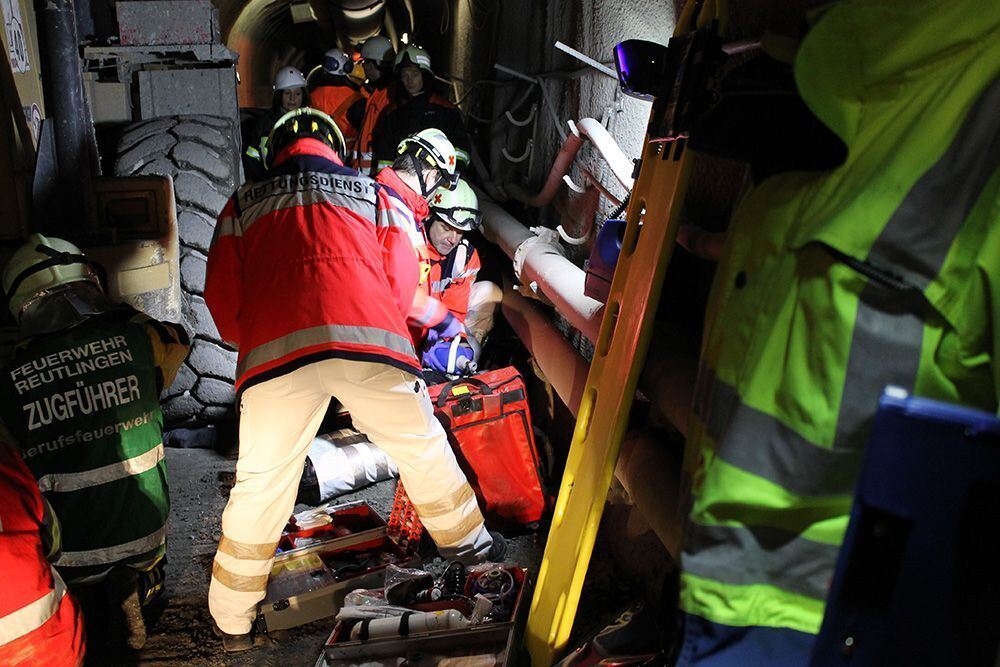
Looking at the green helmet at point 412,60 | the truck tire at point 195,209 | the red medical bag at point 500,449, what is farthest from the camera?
the green helmet at point 412,60

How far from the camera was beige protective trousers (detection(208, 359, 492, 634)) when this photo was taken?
293 centimetres

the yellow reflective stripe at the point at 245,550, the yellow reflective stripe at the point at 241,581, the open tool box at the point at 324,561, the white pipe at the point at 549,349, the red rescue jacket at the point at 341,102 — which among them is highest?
the red rescue jacket at the point at 341,102

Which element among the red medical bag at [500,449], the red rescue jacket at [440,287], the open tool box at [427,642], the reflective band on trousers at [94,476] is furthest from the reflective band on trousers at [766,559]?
the red rescue jacket at [440,287]

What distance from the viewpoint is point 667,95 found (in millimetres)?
2086

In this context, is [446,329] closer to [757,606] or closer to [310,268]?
[310,268]

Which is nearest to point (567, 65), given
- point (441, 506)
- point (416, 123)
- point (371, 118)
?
point (441, 506)

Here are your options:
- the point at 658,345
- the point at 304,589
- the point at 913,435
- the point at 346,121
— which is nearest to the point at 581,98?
the point at 658,345

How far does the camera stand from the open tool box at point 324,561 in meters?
3.09

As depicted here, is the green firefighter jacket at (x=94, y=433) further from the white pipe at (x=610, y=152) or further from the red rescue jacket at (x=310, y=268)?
the white pipe at (x=610, y=152)

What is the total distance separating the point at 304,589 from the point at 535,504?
1.16 metres

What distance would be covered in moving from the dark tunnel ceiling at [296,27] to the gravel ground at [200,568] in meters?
7.50

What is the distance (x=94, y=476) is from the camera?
2.82 metres

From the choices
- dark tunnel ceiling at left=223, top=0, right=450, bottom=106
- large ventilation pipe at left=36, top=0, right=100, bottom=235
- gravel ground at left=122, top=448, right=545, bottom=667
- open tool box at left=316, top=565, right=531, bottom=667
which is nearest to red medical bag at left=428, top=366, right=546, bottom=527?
gravel ground at left=122, top=448, right=545, bottom=667

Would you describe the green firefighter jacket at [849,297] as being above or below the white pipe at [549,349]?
above
